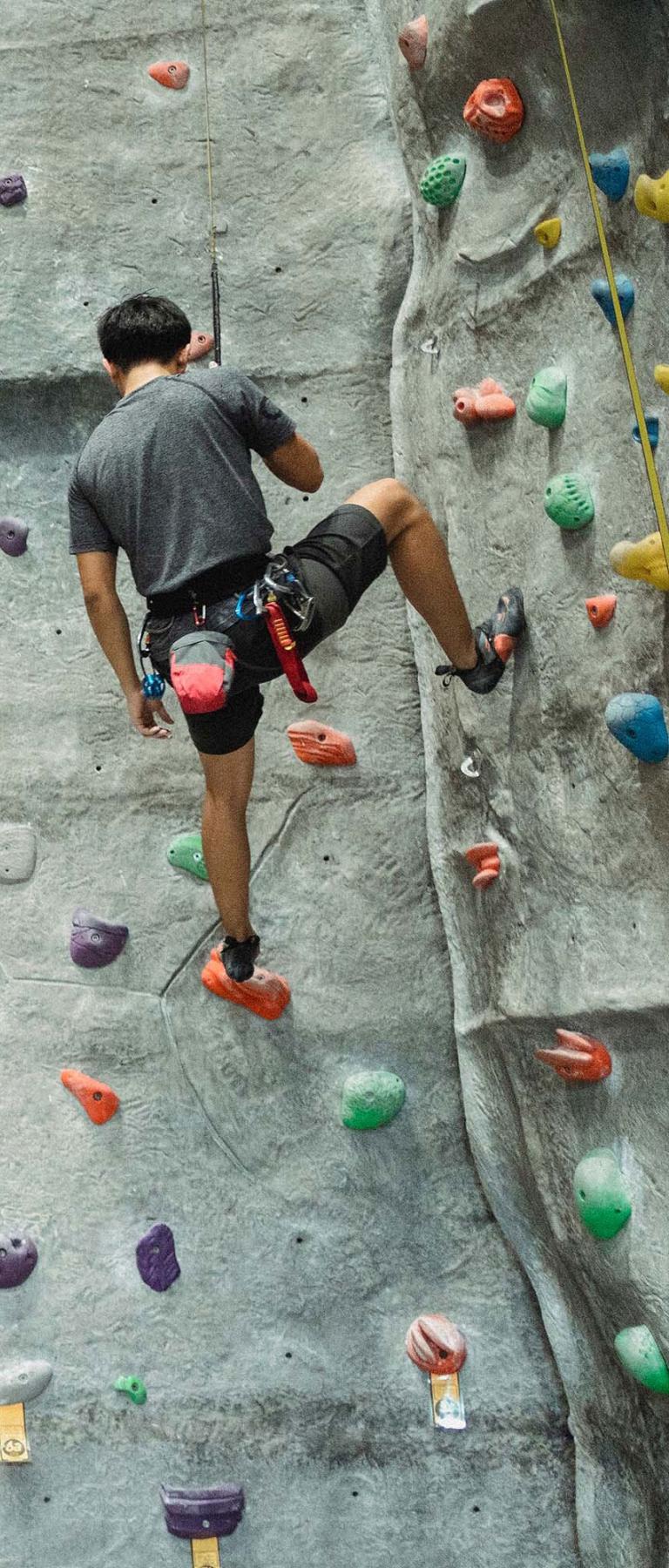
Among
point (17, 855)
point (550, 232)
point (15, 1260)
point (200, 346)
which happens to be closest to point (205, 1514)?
point (15, 1260)

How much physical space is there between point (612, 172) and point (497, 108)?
473 mm

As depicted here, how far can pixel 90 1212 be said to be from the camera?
3715 millimetres

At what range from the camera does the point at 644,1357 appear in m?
3.28

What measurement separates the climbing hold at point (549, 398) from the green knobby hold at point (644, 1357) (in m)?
1.64

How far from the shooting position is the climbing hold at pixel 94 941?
3.74 metres

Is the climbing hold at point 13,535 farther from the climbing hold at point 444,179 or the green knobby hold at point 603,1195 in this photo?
the green knobby hold at point 603,1195

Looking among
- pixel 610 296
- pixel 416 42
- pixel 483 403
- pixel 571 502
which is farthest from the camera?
pixel 416 42

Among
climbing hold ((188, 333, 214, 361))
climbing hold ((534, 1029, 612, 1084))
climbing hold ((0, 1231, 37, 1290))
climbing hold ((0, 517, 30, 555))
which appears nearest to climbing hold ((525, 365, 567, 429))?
climbing hold ((188, 333, 214, 361))

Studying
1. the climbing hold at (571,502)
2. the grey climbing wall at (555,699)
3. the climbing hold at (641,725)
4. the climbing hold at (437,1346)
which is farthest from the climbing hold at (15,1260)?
the climbing hold at (571,502)

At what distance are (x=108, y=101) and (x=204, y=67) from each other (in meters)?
0.22

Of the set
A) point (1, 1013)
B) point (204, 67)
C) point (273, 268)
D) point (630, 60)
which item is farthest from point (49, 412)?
point (630, 60)

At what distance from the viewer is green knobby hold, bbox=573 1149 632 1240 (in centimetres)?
325

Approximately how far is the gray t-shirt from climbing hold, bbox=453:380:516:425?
44 centimetres

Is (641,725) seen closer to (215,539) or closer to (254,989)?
(215,539)
